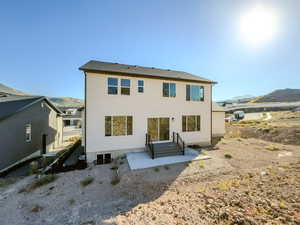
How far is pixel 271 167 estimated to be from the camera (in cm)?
687

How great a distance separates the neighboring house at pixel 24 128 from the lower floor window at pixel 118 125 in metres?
6.45

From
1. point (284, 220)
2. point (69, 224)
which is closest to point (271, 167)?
point (284, 220)

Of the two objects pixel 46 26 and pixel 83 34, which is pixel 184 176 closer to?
pixel 83 34

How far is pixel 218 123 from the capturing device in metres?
15.3

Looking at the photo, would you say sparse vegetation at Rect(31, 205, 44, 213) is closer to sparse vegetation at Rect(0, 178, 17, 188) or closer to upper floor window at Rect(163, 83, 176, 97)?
sparse vegetation at Rect(0, 178, 17, 188)

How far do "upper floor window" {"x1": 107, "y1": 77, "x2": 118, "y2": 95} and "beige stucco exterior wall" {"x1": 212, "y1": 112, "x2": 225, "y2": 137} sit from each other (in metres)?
12.6

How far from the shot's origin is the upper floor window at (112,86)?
28.0ft

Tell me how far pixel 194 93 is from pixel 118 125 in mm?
7265

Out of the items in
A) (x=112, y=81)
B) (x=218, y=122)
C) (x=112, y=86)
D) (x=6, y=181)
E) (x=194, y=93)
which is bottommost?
(x=6, y=181)

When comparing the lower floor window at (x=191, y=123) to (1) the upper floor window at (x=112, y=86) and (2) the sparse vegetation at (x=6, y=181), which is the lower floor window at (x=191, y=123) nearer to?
(1) the upper floor window at (x=112, y=86)

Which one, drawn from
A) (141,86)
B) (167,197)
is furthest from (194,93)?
(167,197)

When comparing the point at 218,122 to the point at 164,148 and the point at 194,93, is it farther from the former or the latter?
the point at 164,148

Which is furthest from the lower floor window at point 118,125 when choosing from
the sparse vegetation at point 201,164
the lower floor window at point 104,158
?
the sparse vegetation at point 201,164

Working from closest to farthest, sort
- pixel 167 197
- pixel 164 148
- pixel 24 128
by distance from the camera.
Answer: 1. pixel 167 197
2. pixel 164 148
3. pixel 24 128
